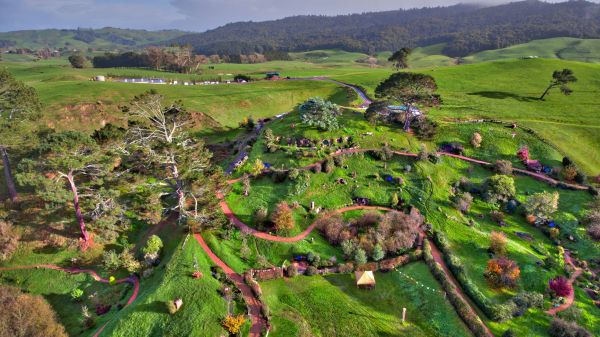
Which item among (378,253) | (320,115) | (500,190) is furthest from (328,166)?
(500,190)

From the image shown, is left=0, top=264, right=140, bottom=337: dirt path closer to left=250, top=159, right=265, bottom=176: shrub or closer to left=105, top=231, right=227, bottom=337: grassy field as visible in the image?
left=105, top=231, right=227, bottom=337: grassy field

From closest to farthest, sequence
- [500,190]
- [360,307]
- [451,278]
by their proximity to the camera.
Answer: [360,307] < [451,278] < [500,190]

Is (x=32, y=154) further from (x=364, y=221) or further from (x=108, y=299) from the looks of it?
(x=364, y=221)

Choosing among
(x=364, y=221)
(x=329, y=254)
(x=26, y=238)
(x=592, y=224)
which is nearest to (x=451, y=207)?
(x=364, y=221)

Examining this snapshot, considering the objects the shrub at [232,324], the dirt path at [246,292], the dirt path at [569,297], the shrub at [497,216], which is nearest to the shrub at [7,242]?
the dirt path at [246,292]

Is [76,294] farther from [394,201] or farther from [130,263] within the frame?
[394,201]

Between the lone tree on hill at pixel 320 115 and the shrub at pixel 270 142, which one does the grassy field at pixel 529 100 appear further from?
the shrub at pixel 270 142
